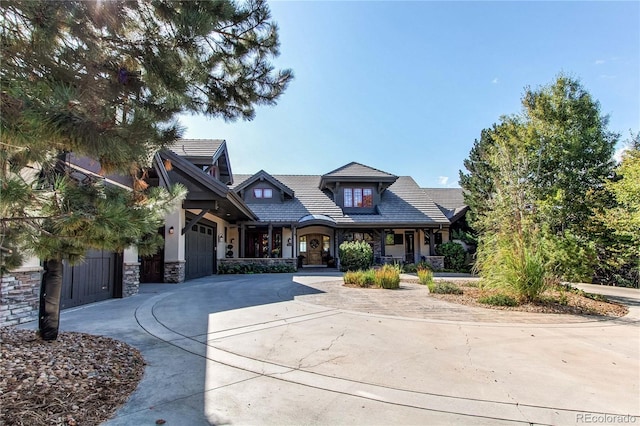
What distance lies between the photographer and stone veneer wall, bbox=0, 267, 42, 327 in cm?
536

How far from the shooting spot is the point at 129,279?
8.85 m

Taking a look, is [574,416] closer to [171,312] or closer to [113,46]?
[113,46]

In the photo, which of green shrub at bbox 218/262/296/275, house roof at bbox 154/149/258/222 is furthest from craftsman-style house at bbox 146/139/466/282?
house roof at bbox 154/149/258/222

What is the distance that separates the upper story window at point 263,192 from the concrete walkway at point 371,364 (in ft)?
42.6

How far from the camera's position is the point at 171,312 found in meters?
6.74

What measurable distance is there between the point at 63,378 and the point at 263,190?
17.3 metres

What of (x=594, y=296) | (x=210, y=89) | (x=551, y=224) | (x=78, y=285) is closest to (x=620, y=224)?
(x=551, y=224)

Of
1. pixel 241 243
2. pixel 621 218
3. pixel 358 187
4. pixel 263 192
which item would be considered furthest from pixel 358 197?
pixel 621 218

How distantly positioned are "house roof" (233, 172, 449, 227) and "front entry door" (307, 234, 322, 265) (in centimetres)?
196

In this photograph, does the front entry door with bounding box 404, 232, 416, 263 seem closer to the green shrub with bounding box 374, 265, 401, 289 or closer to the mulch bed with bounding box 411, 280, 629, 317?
the green shrub with bounding box 374, 265, 401, 289

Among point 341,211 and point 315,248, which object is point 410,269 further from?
point 315,248

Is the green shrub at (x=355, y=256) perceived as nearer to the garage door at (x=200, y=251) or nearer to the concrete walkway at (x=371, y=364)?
the garage door at (x=200, y=251)

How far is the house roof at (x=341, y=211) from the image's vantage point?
18.8m

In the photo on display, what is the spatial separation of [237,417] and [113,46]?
3.62 m
